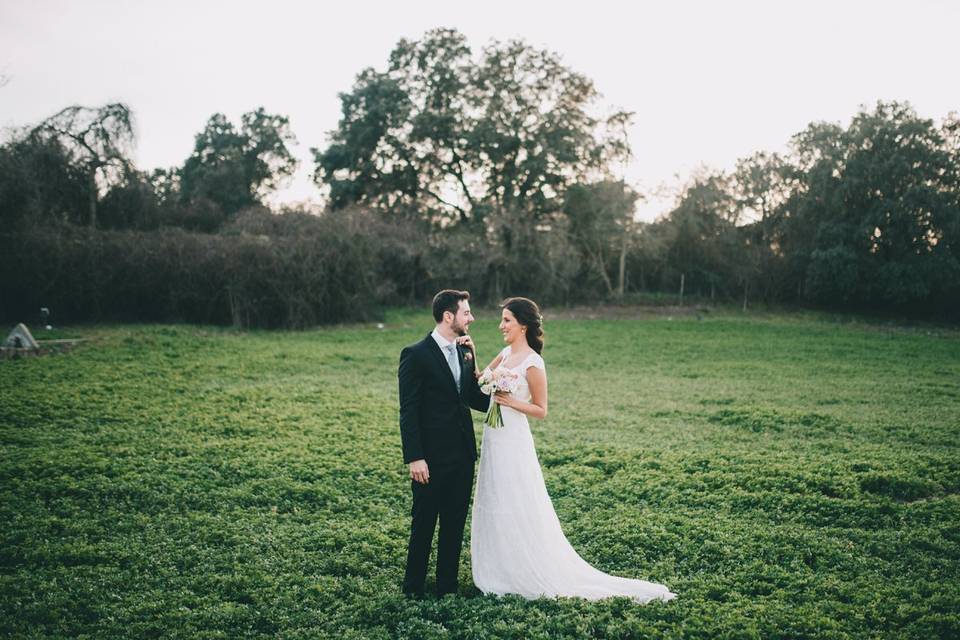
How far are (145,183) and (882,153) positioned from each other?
126 feet

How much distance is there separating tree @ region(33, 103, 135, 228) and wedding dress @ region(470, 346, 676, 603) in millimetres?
25901

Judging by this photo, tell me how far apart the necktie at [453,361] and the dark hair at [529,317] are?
0.59 meters

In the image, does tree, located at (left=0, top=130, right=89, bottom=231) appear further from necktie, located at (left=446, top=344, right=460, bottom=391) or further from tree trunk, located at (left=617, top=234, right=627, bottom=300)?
tree trunk, located at (left=617, top=234, right=627, bottom=300)

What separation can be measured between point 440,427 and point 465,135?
33046 mm

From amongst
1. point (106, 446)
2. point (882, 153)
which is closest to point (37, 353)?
point (106, 446)

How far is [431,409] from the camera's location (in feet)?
16.0

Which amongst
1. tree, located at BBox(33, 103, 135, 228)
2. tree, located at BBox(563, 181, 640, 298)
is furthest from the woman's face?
tree, located at BBox(563, 181, 640, 298)

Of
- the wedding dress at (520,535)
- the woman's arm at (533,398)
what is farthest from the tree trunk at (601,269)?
the wedding dress at (520,535)

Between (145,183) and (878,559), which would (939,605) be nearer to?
(878,559)

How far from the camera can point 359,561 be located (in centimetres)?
590

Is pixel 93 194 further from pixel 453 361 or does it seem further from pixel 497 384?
pixel 497 384

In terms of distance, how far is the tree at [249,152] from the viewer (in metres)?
48.1

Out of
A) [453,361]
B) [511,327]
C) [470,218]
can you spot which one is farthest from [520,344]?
[470,218]

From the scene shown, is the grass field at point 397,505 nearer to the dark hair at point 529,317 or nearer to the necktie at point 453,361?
the necktie at point 453,361
